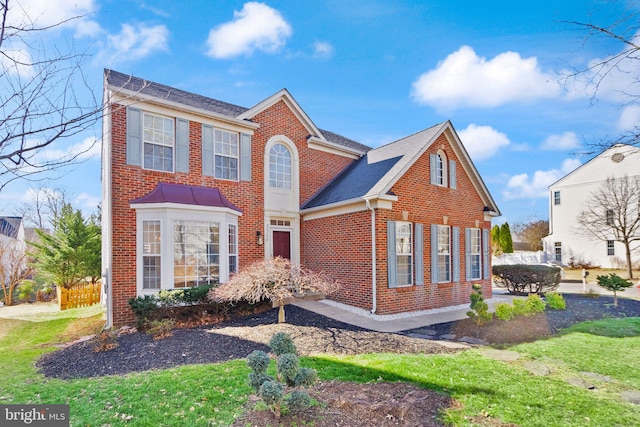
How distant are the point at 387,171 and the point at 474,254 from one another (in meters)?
5.24

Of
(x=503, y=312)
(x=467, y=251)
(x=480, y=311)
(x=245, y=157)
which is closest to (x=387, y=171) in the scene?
(x=467, y=251)

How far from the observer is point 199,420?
3660 millimetres

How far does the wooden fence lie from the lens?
1335cm

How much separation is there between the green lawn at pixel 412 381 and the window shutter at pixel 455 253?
5046 mm

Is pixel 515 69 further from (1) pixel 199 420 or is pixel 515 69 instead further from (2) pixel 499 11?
(1) pixel 199 420

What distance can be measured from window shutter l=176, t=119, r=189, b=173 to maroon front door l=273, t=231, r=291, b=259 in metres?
4.04

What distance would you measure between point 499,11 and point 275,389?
31.7 ft

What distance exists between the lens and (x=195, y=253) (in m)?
9.79

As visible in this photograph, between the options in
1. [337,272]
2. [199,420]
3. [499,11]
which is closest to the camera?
[199,420]

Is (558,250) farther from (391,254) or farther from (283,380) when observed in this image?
(283,380)

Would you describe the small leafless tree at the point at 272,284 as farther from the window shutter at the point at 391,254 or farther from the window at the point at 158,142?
the window at the point at 158,142

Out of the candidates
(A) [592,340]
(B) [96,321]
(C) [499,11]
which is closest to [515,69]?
(C) [499,11]

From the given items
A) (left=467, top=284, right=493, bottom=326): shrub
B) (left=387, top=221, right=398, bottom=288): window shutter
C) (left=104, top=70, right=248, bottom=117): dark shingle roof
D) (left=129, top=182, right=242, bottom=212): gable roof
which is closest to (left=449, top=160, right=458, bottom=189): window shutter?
(left=387, top=221, right=398, bottom=288): window shutter

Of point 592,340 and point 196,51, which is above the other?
point 196,51
